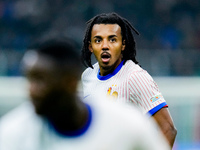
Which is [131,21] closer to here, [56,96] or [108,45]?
[108,45]

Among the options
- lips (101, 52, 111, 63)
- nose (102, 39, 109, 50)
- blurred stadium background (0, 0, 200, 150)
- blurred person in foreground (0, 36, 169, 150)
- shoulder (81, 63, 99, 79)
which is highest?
blurred stadium background (0, 0, 200, 150)

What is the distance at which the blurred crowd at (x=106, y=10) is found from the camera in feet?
36.8

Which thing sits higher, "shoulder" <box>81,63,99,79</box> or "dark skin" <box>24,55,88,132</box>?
"shoulder" <box>81,63,99,79</box>

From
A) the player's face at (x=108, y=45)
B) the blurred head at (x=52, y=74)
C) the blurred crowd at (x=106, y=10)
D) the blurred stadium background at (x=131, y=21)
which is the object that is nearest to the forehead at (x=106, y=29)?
the player's face at (x=108, y=45)

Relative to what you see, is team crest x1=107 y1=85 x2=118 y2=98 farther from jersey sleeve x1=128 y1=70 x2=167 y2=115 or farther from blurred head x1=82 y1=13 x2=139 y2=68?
blurred head x1=82 y1=13 x2=139 y2=68

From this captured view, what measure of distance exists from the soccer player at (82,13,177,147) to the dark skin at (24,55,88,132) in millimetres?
1860

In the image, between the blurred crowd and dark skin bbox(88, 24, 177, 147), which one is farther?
the blurred crowd

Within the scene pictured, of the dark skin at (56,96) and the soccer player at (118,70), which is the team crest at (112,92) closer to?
the soccer player at (118,70)

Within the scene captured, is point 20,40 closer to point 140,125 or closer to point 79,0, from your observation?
point 79,0

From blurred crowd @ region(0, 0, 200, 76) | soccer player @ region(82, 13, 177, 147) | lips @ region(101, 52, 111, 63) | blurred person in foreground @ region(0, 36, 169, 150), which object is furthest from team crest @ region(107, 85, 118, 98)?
blurred crowd @ region(0, 0, 200, 76)

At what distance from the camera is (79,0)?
12.0 metres

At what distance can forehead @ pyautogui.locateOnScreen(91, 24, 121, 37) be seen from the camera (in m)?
3.58

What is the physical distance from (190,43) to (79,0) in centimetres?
280

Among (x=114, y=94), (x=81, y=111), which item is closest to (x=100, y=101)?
(x=81, y=111)
